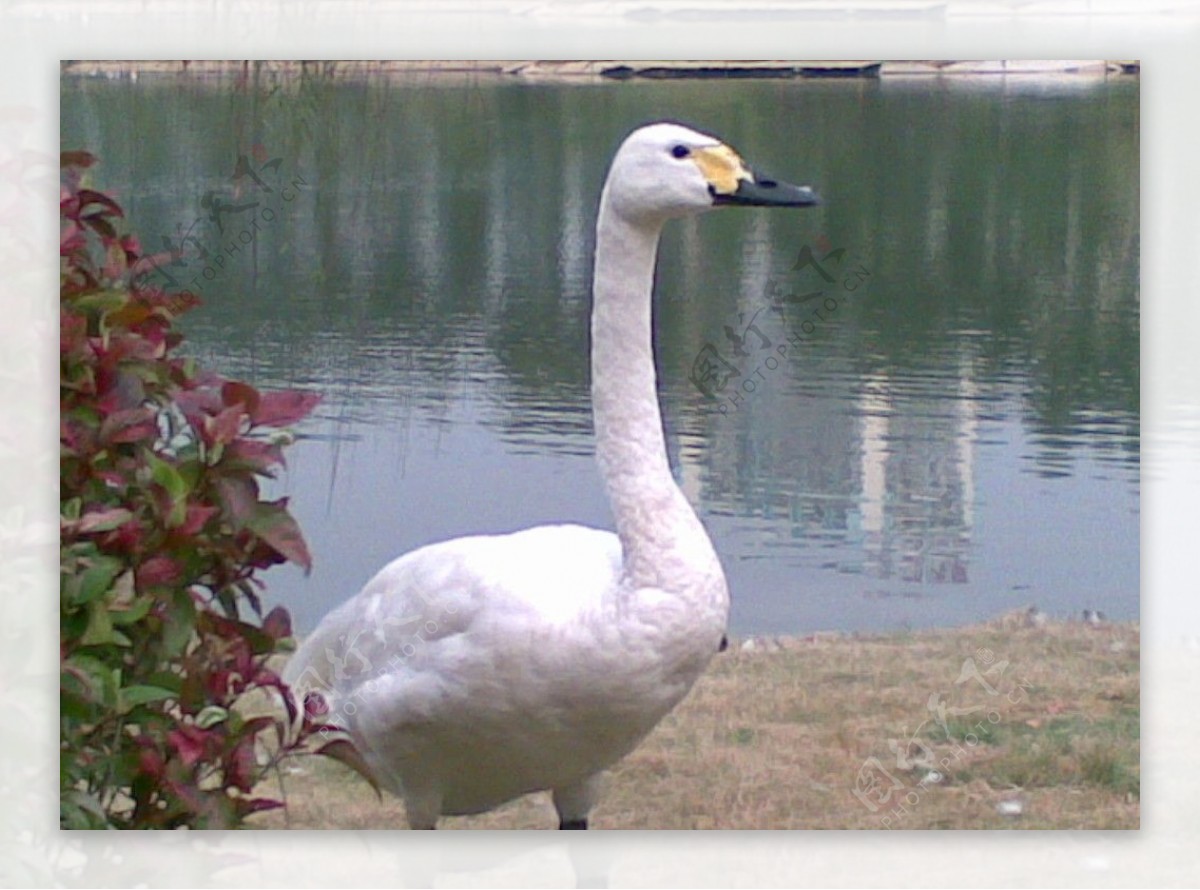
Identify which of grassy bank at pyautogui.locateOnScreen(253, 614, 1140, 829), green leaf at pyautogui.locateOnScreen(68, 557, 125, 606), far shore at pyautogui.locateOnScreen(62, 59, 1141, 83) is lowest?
grassy bank at pyautogui.locateOnScreen(253, 614, 1140, 829)

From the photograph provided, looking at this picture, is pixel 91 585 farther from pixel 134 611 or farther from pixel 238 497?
pixel 238 497

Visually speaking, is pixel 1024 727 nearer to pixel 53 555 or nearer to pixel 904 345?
pixel 904 345

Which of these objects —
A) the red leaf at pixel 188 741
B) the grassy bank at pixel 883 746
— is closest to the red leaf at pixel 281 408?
the red leaf at pixel 188 741

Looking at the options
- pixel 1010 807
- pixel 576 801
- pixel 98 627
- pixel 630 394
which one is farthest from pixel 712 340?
pixel 98 627

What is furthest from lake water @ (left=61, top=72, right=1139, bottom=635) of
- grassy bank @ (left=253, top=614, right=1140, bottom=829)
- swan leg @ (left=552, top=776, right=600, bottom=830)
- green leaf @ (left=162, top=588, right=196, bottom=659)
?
green leaf @ (left=162, top=588, right=196, bottom=659)

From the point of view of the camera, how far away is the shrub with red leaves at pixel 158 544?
2812 mm

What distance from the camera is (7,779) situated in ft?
10.0

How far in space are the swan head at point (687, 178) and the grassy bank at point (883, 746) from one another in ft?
3.14

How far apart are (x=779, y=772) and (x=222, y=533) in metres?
1.37

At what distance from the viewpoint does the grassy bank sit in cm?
367

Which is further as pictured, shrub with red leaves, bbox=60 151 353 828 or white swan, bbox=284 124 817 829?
white swan, bbox=284 124 817 829

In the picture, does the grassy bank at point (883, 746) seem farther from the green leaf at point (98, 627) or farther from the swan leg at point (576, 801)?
the green leaf at point (98, 627)

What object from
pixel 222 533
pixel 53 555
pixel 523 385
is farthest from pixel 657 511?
pixel 53 555

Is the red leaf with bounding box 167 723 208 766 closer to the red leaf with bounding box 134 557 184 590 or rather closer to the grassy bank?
the red leaf with bounding box 134 557 184 590
